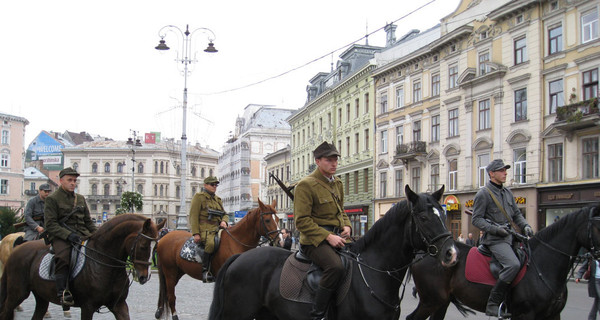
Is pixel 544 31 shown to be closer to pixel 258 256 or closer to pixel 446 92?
pixel 446 92

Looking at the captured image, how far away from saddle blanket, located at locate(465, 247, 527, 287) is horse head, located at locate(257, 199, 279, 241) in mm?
4056

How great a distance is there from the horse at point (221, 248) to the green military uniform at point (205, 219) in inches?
9.7

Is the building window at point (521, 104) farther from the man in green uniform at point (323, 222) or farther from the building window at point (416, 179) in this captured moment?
the man in green uniform at point (323, 222)

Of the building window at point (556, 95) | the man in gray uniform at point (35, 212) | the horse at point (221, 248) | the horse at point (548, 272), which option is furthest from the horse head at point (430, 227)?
the building window at point (556, 95)

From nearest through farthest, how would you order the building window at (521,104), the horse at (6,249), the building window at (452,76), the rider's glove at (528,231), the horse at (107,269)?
the horse at (107,269)
the rider's glove at (528,231)
the horse at (6,249)
the building window at (521,104)
the building window at (452,76)

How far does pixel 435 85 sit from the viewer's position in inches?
1663

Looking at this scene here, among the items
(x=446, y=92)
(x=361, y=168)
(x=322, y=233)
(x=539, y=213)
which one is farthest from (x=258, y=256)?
(x=361, y=168)

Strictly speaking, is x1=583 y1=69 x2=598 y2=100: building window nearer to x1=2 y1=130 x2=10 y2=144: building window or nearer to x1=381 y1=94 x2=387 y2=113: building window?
x1=381 y1=94 x2=387 y2=113: building window

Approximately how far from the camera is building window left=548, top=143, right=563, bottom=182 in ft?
103

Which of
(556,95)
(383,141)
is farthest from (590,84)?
(383,141)

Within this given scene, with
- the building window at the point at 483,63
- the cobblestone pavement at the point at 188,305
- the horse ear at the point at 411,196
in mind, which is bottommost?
the cobblestone pavement at the point at 188,305

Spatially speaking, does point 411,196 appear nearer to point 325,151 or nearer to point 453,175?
point 325,151

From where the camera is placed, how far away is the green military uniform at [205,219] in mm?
11273

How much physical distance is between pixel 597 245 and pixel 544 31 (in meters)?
27.5
